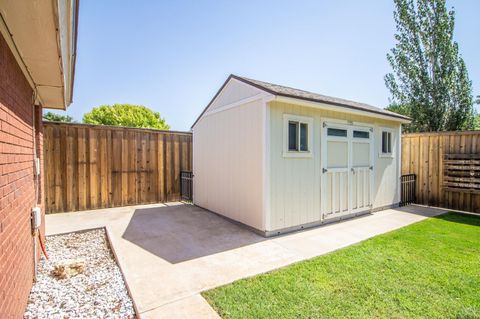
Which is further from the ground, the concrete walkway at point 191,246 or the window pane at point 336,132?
the window pane at point 336,132

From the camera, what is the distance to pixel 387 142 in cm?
673

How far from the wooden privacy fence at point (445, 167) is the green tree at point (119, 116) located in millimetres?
17983

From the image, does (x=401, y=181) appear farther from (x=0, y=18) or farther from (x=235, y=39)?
(x=0, y=18)

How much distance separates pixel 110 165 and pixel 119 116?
46.6 feet

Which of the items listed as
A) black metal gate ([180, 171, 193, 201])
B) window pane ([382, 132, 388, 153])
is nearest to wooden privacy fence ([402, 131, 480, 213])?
window pane ([382, 132, 388, 153])

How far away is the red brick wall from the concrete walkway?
1.01 m

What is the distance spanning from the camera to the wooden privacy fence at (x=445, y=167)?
253 inches

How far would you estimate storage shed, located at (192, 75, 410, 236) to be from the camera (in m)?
4.51

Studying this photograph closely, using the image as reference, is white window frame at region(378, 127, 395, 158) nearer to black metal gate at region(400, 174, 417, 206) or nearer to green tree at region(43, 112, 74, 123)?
black metal gate at region(400, 174, 417, 206)

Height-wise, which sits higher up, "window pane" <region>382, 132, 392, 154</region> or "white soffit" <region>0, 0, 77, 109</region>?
"white soffit" <region>0, 0, 77, 109</region>

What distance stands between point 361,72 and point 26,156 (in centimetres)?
1060

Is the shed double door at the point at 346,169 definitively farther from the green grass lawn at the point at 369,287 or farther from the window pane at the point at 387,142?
the green grass lawn at the point at 369,287

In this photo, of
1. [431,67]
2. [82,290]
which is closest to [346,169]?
[82,290]

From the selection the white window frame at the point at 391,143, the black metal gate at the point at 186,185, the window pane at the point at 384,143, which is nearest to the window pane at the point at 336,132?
the white window frame at the point at 391,143
